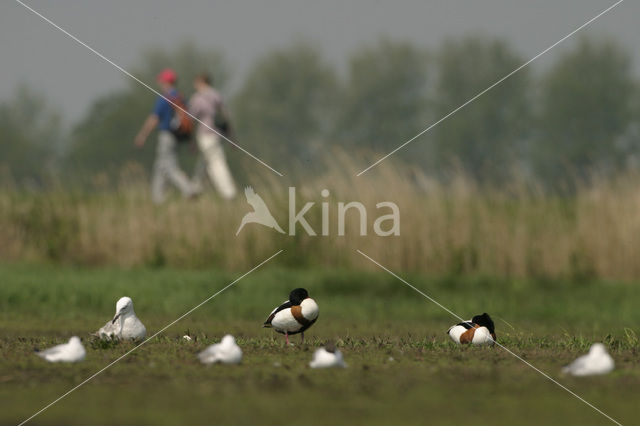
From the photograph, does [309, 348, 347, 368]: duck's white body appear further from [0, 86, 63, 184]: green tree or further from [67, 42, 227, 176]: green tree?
[0, 86, 63, 184]: green tree

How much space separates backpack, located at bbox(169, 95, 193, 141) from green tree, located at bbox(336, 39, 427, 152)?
54.2m

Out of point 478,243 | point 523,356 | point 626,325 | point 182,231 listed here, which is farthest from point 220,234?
point 523,356

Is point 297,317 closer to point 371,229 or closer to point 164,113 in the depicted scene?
point 371,229

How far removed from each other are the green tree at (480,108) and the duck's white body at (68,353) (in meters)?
63.4

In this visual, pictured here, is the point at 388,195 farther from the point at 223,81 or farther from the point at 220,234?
the point at 223,81

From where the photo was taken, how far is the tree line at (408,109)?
2813 inches

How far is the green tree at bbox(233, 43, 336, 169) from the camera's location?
78250mm

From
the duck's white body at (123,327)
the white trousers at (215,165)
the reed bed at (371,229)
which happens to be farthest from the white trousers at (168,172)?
the duck's white body at (123,327)

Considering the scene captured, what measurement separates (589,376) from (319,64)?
74170 millimetres

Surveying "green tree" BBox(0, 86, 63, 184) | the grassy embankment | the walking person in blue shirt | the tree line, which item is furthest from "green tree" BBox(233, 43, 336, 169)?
the grassy embankment

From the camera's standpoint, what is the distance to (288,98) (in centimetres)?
7938

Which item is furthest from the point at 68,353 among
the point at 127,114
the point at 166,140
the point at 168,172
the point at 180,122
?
the point at 127,114

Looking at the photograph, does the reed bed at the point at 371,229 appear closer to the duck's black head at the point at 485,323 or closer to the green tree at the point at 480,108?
the duck's black head at the point at 485,323

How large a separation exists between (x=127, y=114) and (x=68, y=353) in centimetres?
6517
